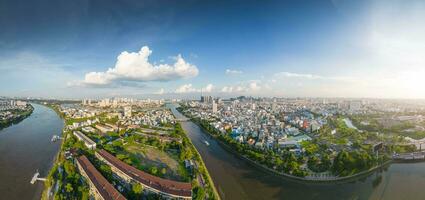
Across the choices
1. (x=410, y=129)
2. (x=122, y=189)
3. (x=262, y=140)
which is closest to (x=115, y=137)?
(x=122, y=189)

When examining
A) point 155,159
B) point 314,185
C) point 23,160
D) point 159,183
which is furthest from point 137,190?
point 23,160

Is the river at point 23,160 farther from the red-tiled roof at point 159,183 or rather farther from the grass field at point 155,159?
the grass field at point 155,159

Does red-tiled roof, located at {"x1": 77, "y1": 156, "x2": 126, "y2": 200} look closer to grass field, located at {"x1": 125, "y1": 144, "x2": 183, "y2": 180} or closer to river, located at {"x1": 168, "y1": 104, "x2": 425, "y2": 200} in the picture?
grass field, located at {"x1": 125, "y1": 144, "x2": 183, "y2": 180}

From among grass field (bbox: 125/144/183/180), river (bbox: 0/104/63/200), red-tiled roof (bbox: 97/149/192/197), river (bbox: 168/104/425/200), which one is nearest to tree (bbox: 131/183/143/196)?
red-tiled roof (bbox: 97/149/192/197)

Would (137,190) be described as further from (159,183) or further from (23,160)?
(23,160)

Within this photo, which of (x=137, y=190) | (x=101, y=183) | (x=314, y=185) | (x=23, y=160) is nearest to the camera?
(x=137, y=190)

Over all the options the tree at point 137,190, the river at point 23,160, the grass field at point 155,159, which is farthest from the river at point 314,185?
the river at point 23,160

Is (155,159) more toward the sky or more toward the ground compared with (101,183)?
more toward the ground
